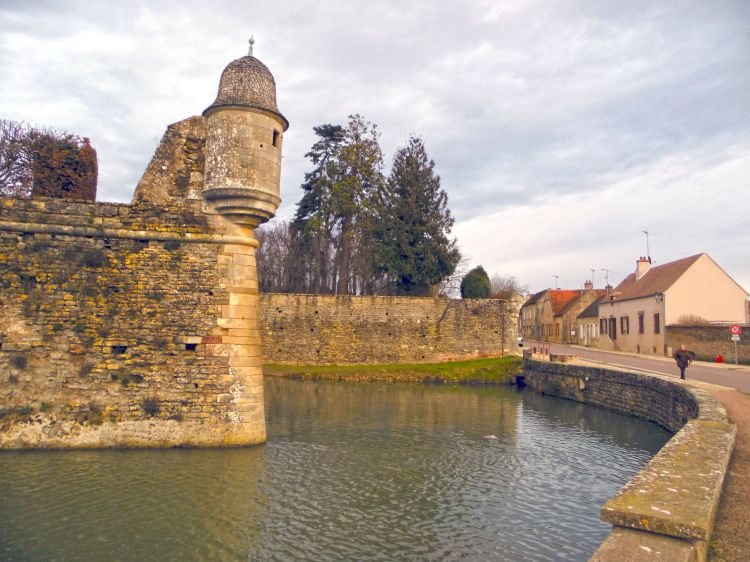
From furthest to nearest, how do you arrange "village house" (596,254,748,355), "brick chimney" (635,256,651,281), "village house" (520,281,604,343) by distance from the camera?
"village house" (520,281,604,343) → "brick chimney" (635,256,651,281) → "village house" (596,254,748,355)

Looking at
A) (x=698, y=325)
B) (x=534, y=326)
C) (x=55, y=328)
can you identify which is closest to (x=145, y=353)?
(x=55, y=328)

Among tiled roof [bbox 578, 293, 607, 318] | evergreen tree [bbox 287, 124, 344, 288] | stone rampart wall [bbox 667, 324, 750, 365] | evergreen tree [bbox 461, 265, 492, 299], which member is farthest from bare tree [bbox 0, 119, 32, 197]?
tiled roof [bbox 578, 293, 607, 318]

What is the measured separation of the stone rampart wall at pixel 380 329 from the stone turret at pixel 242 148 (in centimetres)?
1902

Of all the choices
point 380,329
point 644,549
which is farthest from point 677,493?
point 380,329

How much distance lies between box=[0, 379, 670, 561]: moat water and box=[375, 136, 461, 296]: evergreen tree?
2108 centimetres

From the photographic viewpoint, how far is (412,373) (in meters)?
28.6

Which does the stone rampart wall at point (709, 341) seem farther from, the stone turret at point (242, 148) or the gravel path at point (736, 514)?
the stone turret at point (242, 148)

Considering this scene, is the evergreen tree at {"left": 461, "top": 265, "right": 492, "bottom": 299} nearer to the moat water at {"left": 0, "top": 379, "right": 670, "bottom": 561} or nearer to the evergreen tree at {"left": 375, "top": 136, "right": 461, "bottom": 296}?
the evergreen tree at {"left": 375, "top": 136, "right": 461, "bottom": 296}

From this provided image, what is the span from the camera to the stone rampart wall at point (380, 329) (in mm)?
30844

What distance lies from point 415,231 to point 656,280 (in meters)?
17.9

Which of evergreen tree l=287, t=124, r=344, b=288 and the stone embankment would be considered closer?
the stone embankment

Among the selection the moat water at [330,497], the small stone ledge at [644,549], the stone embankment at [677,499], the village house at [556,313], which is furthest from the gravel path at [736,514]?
the village house at [556,313]

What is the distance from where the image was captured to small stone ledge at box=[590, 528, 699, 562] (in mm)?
4051

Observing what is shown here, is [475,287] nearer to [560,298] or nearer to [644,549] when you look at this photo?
[560,298]
